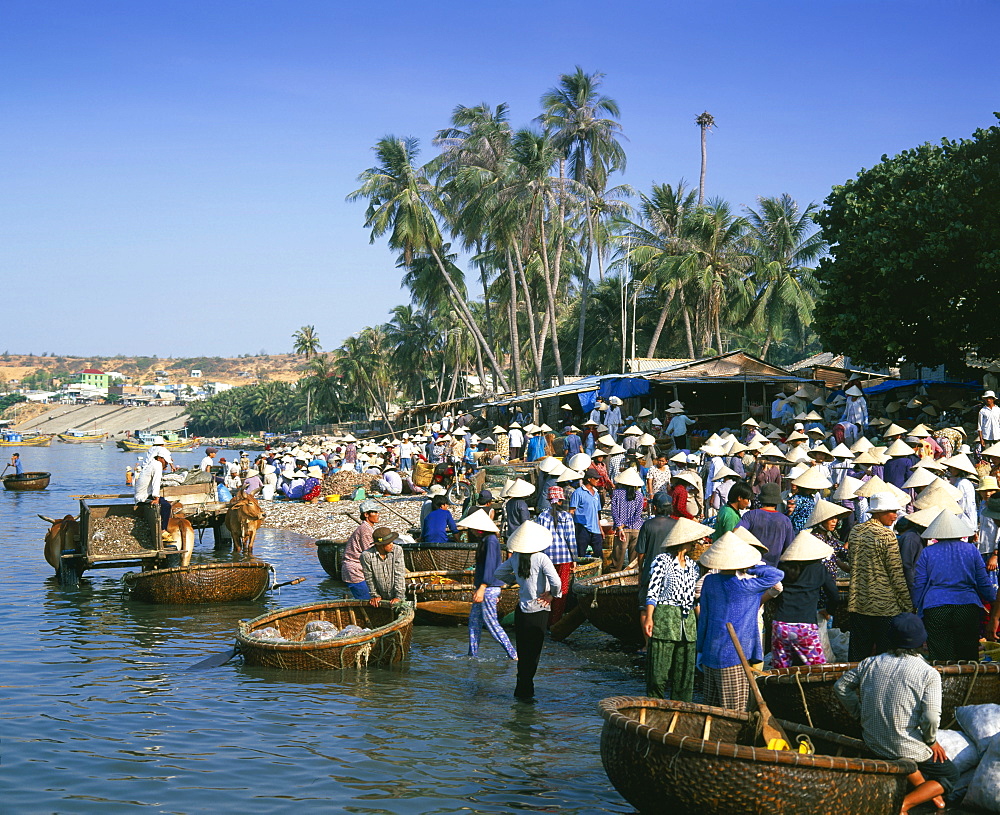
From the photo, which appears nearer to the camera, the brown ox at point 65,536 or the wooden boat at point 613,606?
the wooden boat at point 613,606

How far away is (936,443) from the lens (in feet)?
53.3

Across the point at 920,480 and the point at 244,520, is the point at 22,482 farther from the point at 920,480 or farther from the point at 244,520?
the point at 920,480

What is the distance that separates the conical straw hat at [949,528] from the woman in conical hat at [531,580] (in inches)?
123

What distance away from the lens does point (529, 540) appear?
884 centimetres

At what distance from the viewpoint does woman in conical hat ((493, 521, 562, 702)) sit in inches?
344

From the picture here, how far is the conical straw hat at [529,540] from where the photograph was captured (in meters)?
8.77

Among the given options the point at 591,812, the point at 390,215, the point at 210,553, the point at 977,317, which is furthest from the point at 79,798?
the point at 390,215

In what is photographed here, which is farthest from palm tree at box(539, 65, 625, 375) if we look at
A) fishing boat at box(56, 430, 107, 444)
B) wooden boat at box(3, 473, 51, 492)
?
fishing boat at box(56, 430, 107, 444)

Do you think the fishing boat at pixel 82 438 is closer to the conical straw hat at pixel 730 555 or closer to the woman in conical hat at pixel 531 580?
the woman in conical hat at pixel 531 580

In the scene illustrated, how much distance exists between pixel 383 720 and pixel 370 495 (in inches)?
854

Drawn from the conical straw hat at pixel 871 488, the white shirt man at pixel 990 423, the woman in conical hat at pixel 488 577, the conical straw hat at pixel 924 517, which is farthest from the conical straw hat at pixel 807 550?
the white shirt man at pixel 990 423

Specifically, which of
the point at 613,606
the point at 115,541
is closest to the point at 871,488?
the point at 613,606

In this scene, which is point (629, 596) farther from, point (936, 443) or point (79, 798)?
point (936, 443)

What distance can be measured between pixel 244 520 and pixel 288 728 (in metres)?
11.9
